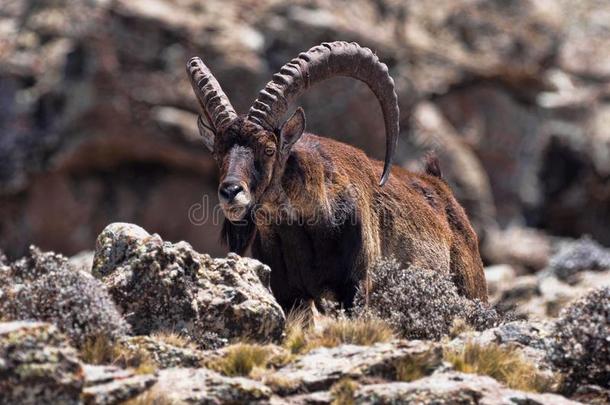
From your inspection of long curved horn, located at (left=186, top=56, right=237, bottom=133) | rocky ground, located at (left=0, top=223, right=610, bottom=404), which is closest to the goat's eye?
long curved horn, located at (left=186, top=56, right=237, bottom=133)

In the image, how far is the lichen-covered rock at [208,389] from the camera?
9664 millimetres

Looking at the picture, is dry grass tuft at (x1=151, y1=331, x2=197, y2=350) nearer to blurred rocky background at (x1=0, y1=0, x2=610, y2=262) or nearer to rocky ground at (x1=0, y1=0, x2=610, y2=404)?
rocky ground at (x1=0, y1=0, x2=610, y2=404)

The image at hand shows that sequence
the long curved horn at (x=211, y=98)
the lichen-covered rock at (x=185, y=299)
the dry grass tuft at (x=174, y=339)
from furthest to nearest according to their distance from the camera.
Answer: the long curved horn at (x=211, y=98)
the lichen-covered rock at (x=185, y=299)
the dry grass tuft at (x=174, y=339)

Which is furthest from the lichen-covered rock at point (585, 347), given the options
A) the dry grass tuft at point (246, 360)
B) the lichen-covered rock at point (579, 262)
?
the lichen-covered rock at point (579, 262)

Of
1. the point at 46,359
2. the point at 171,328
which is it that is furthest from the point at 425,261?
the point at 46,359

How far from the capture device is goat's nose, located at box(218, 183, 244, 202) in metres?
12.7

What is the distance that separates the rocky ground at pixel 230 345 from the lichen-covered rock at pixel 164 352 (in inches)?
0.4

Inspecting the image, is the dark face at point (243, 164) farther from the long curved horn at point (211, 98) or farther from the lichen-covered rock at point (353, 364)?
the lichen-covered rock at point (353, 364)

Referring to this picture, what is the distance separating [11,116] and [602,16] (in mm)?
20879

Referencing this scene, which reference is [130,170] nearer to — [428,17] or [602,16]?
[428,17]

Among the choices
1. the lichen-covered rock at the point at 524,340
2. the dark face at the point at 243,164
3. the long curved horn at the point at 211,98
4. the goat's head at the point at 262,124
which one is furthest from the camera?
the long curved horn at the point at 211,98

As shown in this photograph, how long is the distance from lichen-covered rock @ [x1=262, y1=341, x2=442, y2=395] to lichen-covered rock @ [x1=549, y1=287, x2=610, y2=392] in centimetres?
119

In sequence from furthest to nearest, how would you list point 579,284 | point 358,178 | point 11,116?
point 11,116, point 579,284, point 358,178

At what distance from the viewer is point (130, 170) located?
31625 mm
